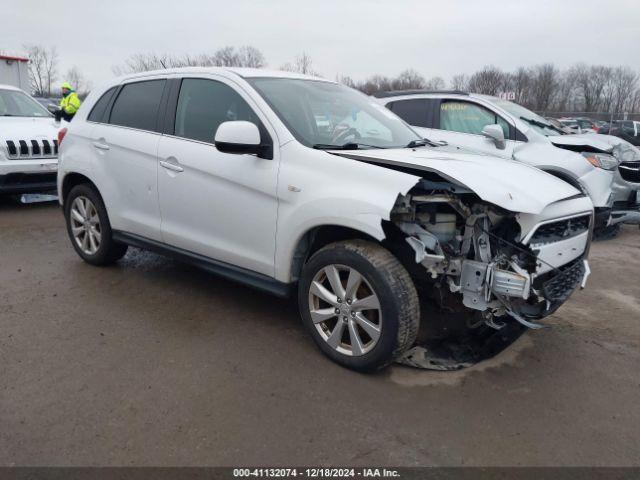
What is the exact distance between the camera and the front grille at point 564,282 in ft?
10.6

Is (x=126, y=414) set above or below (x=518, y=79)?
below

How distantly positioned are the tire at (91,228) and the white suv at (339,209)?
1.34 ft

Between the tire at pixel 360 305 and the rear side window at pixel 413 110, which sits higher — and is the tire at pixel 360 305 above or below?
below

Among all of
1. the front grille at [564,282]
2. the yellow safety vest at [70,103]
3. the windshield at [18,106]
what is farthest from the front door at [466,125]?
the yellow safety vest at [70,103]

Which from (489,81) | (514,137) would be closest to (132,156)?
(514,137)

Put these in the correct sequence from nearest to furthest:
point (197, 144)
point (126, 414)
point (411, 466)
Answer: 1. point (411, 466)
2. point (126, 414)
3. point (197, 144)

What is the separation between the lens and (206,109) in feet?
13.5

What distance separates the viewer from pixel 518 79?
222 feet

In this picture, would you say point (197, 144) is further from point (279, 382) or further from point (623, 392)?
point (623, 392)

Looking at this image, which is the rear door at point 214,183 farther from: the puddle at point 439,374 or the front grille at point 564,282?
the front grille at point 564,282

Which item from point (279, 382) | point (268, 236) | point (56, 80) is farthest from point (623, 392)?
point (56, 80)

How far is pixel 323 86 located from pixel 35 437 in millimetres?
3202

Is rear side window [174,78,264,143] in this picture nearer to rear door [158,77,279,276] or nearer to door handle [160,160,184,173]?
rear door [158,77,279,276]

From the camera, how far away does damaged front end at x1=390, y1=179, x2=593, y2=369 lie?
3.05m
